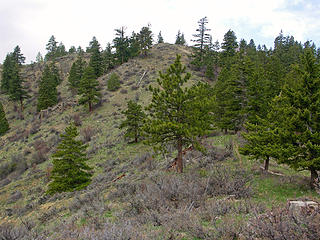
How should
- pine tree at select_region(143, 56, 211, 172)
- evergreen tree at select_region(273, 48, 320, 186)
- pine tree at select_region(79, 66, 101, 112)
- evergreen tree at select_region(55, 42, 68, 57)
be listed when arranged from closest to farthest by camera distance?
evergreen tree at select_region(273, 48, 320, 186), pine tree at select_region(143, 56, 211, 172), pine tree at select_region(79, 66, 101, 112), evergreen tree at select_region(55, 42, 68, 57)

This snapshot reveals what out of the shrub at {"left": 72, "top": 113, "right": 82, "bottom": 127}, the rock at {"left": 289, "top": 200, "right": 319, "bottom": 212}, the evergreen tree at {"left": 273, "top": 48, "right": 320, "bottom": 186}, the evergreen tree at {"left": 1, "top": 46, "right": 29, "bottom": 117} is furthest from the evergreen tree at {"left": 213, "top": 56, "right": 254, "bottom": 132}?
the evergreen tree at {"left": 1, "top": 46, "right": 29, "bottom": 117}

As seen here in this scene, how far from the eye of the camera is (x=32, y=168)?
27297 millimetres

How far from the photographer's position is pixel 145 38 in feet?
198

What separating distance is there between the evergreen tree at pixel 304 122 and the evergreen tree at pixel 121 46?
56096 millimetres

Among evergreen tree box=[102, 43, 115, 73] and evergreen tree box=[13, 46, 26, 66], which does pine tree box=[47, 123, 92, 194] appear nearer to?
evergreen tree box=[102, 43, 115, 73]

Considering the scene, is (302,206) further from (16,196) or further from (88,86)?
(88,86)

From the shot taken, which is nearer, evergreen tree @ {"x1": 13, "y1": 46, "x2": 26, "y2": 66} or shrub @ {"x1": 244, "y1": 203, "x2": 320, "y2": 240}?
shrub @ {"x1": 244, "y1": 203, "x2": 320, "y2": 240}

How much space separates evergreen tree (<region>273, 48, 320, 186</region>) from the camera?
985cm

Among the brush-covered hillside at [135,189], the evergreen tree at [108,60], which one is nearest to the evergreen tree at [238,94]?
the brush-covered hillside at [135,189]

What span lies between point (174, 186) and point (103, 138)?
24042 mm

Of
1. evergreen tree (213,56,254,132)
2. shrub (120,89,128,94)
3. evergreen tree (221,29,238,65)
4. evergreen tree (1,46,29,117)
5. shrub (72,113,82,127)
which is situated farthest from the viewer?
evergreen tree (221,29,238,65)

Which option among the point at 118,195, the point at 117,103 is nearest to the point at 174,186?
the point at 118,195

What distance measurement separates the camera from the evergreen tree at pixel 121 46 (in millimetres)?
60344

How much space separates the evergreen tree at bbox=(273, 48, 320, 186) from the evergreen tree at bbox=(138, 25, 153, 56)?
175 feet
